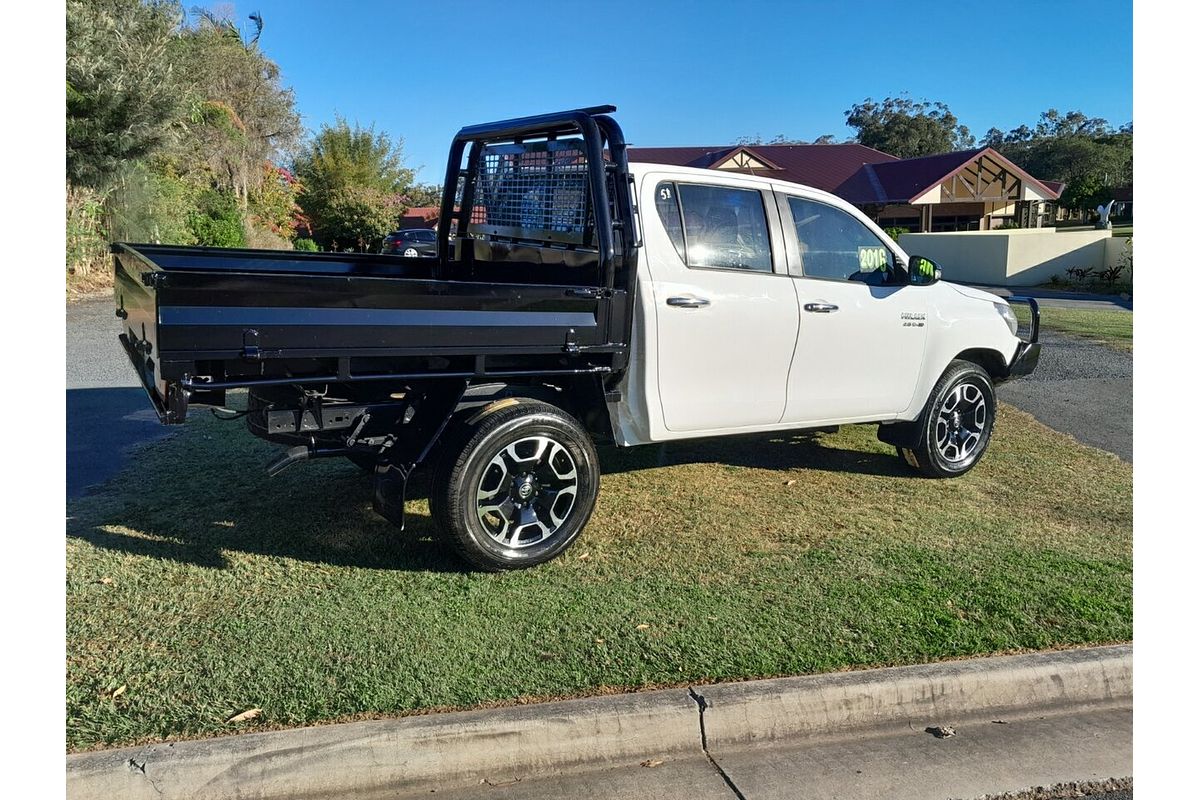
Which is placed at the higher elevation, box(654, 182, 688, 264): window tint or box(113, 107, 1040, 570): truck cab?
box(654, 182, 688, 264): window tint

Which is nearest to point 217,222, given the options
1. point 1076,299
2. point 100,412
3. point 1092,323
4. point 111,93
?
point 111,93

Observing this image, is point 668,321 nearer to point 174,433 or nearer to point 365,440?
point 365,440

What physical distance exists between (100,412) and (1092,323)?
47.4 feet

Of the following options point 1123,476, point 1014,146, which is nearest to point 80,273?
point 1123,476

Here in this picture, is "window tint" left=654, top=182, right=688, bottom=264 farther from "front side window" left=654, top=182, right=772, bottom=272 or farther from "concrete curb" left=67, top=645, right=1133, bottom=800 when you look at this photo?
"concrete curb" left=67, top=645, right=1133, bottom=800

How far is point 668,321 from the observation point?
5387 millimetres

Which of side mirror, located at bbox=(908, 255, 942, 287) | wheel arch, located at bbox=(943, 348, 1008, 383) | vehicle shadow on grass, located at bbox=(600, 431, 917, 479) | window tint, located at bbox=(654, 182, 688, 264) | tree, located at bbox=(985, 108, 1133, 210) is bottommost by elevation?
vehicle shadow on grass, located at bbox=(600, 431, 917, 479)

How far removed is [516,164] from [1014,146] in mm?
88814

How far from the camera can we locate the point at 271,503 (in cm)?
598

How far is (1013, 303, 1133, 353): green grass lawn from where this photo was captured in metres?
14.0

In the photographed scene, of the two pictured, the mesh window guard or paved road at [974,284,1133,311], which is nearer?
the mesh window guard

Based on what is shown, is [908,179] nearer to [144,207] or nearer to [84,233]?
[144,207]

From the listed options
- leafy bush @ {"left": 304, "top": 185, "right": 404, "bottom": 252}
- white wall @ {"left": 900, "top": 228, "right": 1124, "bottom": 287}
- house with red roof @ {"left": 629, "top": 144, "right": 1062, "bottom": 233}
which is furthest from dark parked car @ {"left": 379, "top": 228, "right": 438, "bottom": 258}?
white wall @ {"left": 900, "top": 228, "right": 1124, "bottom": 287}

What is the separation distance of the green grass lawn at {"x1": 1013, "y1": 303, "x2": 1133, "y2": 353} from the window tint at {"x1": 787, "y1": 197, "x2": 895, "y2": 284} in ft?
23.2
